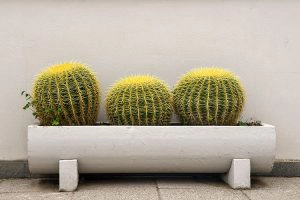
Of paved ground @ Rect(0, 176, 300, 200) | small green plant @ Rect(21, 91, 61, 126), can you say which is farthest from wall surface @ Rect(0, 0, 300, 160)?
paved ground @ Rect(0, 176, 300, 200)

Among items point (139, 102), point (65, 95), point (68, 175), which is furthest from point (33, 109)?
point (139, 102)

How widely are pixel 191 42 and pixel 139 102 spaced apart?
1002 millimetres

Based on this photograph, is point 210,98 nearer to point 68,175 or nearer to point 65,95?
point 65,95

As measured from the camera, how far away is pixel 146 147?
390 cm

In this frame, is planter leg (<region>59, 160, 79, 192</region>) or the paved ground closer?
the paved ground

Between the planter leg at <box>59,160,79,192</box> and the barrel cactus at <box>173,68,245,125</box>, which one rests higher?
the barrel cactus at <box>173,68,245,125</box>

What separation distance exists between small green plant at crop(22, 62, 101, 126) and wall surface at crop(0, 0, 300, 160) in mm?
494

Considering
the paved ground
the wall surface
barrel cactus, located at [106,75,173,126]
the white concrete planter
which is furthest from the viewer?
the wall surface

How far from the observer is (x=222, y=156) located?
12.9ft

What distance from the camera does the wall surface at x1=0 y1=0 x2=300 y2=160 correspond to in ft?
14.9

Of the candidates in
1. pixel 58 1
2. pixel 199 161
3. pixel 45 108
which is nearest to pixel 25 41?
pixel 58 1

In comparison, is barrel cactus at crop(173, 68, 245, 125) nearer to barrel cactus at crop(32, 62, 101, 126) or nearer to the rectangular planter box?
the rectangular planter box

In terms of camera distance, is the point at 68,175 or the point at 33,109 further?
the point at 33,109

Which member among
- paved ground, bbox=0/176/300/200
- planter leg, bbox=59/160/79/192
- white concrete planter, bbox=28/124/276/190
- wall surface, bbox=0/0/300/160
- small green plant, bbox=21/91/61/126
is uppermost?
wall surface, bbox=0/0/300/160
